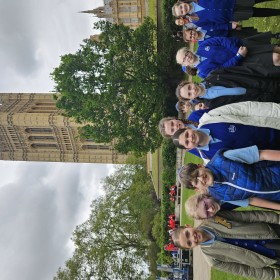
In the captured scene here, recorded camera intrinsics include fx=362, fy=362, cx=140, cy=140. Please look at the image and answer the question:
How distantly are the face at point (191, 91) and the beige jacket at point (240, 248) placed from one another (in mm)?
2797

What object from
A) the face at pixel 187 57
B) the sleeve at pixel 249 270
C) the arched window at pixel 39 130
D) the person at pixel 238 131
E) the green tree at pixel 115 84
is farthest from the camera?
the arched window at pixel 39 130

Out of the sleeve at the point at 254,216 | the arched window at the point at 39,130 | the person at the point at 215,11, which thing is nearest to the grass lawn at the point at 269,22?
the person at the point at 215,11

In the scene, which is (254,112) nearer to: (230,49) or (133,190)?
(230,49)

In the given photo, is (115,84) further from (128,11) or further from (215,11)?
(128,11)

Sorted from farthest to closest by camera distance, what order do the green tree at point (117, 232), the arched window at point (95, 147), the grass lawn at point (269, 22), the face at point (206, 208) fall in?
1. the arched window at point (95, 147)
2. the green tree at point (117, 232)
3. the grass lawn at point (269, 22)
4. the face at point (206, 208)

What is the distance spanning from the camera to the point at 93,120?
25312 millimetres

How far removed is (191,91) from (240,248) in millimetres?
3626

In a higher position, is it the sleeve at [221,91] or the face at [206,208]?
the sleeve at [221,91]

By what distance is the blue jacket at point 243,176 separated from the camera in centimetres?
661

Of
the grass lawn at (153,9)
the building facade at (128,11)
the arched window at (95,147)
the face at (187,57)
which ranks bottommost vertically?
the face at (187,57)

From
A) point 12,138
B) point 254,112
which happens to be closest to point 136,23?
point 12,138

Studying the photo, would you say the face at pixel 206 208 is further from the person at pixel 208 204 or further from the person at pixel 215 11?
the person at pixel 215 11

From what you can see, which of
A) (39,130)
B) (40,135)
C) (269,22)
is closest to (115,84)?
(269,22)

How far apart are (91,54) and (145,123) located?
6.33 meters
